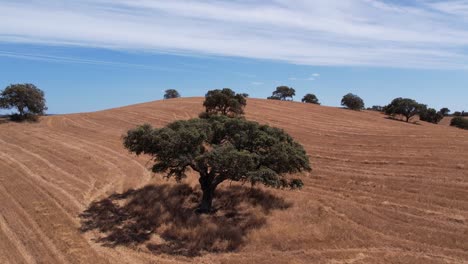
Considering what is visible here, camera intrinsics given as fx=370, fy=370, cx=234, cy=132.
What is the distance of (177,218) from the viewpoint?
2453cm

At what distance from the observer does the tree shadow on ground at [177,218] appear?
21.5 meters

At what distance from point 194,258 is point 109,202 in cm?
1104

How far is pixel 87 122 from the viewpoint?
224 ft

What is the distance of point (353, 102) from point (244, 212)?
8472 cm

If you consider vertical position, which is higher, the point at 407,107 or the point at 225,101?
the point at 407,107

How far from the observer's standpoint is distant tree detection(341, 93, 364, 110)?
10212 centimetres

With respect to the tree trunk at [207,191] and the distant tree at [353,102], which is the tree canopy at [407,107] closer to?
the distant tree at [353,102]

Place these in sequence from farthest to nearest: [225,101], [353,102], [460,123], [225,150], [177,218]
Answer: [353,102] < [460,123] < [225,101] < [177,218] < [225,150]

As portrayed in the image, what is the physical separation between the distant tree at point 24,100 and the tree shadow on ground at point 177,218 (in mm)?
45700

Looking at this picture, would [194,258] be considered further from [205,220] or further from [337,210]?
[337,210]

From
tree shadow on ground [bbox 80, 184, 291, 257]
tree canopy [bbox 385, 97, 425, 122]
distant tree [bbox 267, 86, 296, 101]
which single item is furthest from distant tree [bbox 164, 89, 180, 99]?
tree shadow on ground [bbox 80, 184, 291, 257]

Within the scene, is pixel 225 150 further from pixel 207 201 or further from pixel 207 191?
pixel 207 201

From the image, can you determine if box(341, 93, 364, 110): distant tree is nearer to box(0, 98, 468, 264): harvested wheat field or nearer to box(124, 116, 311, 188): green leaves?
box(0, 98, 468, 264): harvested wheat field

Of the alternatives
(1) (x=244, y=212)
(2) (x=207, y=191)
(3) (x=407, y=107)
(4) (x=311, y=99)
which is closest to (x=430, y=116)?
(3) (x=407, y=107)
